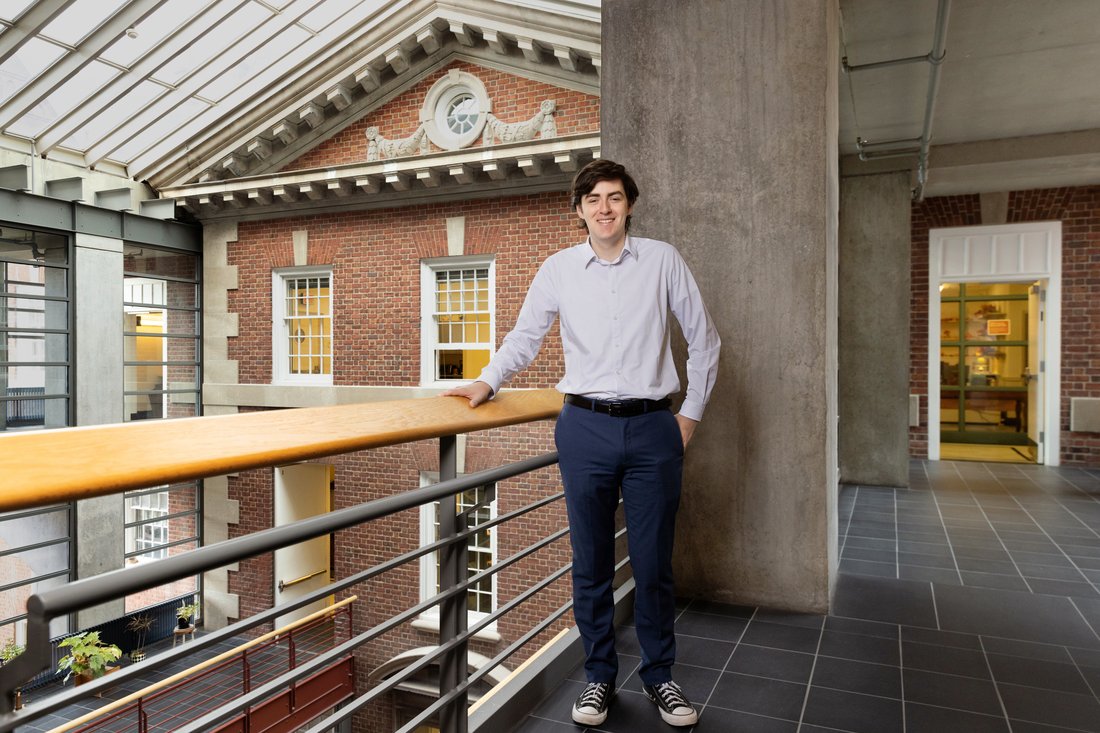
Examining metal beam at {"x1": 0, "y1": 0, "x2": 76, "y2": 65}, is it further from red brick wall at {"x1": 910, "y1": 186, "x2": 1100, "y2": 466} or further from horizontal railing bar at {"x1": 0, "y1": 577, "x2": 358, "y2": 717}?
red brick wall at {"x1": 910, "y1": 186, "x2": 1100, "y2": 466}

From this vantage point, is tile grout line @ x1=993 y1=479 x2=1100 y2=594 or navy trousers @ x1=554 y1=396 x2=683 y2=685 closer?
navy trousers @ x1=554 y1=396 x2=683 y2=685

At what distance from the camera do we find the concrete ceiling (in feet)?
14.8

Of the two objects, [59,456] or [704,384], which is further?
[704,384]

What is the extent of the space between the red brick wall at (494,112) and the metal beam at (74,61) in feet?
9.74

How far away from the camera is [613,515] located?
1986mm

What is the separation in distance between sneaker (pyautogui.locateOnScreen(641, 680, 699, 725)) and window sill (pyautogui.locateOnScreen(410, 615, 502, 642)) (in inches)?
261

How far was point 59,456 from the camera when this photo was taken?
0.86m

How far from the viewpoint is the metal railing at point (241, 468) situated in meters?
0.80

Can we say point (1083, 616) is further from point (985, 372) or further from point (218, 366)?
point (218, 366)

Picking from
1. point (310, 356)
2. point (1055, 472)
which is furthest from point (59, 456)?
point (310, 356)

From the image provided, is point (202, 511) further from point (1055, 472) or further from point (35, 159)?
point (1055, 472)

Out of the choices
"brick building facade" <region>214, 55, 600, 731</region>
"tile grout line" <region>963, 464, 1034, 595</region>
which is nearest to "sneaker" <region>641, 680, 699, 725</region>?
"tile grout line" <region>963, 464, 1034, 595</region>

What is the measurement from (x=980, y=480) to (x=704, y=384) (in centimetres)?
616

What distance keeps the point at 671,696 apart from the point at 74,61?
9911 millimetres
